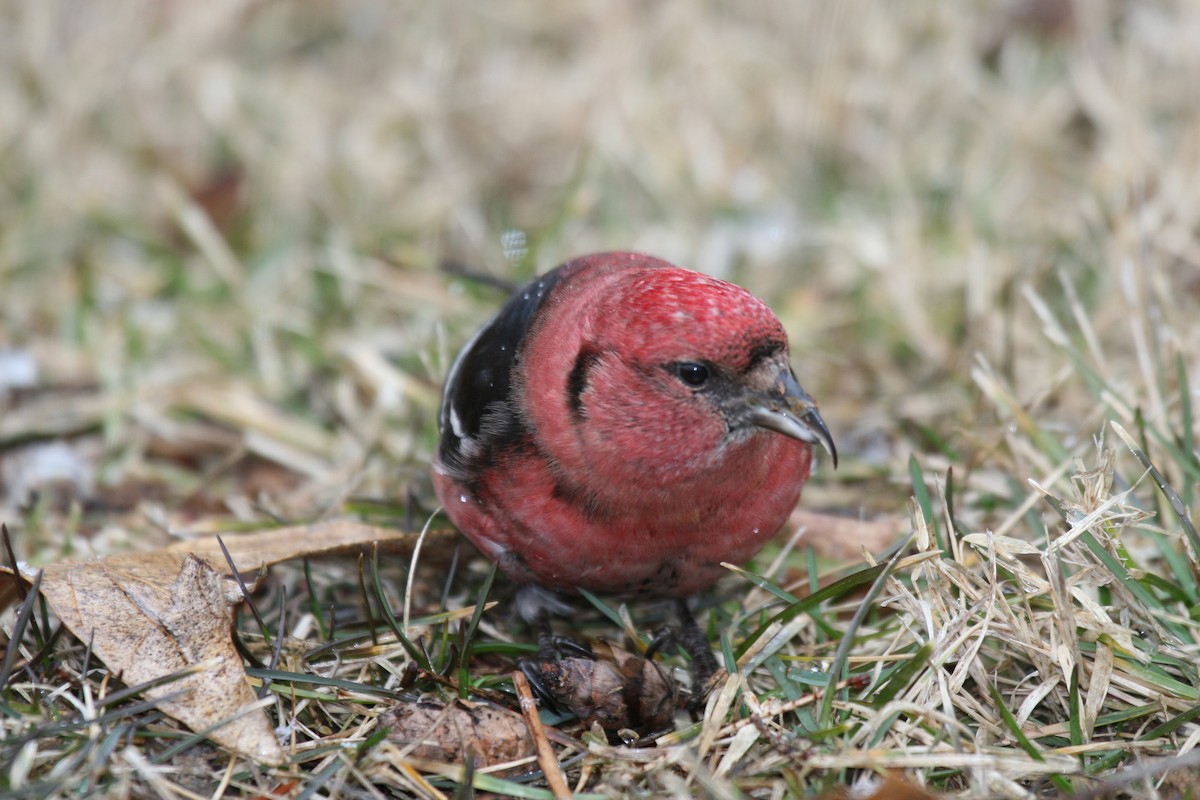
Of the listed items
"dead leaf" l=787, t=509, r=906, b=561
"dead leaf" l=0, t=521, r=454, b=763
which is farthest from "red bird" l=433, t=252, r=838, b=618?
"dead leaf" l=0, t=521, r=454, b=763

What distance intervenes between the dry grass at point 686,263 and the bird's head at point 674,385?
36 cm

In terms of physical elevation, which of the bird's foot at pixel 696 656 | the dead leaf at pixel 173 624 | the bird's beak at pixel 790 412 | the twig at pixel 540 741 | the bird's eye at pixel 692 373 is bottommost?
the bird's foot at pixel 696 656

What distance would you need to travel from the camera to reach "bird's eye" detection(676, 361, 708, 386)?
95.7 inches

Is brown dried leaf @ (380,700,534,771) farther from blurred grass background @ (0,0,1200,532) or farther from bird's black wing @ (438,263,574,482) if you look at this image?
blurred grass background @ (0,0,1200,532)

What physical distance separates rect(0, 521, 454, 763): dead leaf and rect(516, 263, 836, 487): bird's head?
2.44 ft

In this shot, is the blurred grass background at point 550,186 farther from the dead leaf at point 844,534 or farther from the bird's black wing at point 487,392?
the bird's black wing at point 487,392

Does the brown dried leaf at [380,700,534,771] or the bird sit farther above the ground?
the bird

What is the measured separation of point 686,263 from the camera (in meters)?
4.54

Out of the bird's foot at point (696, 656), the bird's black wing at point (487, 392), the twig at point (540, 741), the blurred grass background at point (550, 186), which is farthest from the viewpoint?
the blurred grass background at point (550, 186)

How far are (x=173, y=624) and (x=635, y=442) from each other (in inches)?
38.8

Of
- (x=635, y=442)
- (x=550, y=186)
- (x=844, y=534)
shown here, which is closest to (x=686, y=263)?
(x=550, y=186)

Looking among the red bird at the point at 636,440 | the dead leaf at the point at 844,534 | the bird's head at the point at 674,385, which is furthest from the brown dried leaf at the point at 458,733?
the dead leaf at the point at 844,534

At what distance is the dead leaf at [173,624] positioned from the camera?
7.63 feet

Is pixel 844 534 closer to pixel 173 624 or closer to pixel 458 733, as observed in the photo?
pixel 458 733
